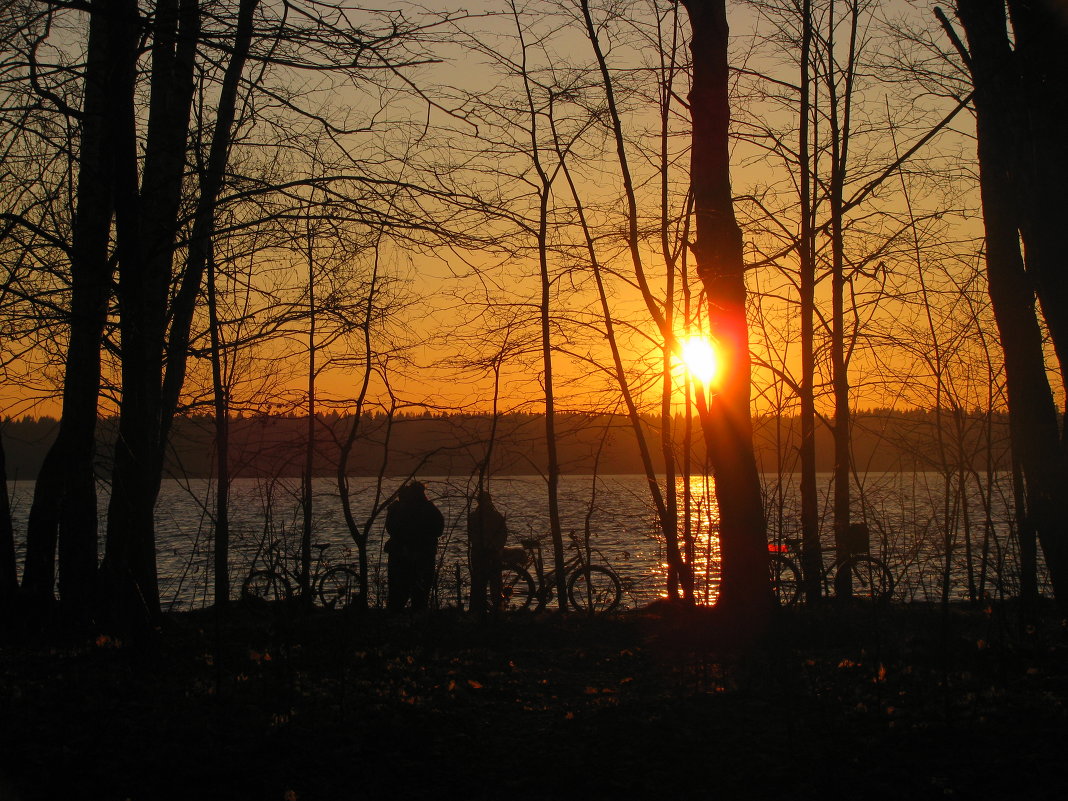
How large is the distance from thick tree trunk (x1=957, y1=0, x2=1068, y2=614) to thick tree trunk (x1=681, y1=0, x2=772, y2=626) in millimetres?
2322

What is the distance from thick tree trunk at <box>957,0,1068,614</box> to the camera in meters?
7.77

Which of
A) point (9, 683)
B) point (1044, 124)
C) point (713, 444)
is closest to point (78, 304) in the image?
point (9, 683)

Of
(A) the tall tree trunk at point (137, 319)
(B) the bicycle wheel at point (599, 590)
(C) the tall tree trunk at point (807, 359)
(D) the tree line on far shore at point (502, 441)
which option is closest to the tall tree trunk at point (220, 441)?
(D) the tree line on far shore at point (502, 441)

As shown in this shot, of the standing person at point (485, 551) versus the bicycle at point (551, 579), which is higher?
the standing person at point (485, 551)

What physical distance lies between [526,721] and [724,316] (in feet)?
13.3

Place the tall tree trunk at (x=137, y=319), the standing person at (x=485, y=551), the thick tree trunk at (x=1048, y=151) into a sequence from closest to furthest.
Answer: the tall tree trunk at (x=137, y=319) < the thick tree trunk at (x=1048, y=151) < the standing person at (x=485, y=551)

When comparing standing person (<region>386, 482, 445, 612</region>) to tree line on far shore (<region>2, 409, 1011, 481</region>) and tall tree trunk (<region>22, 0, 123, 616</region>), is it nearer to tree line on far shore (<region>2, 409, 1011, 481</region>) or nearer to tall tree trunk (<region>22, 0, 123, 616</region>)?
tree line on far shore (<region>2, 409, 1011, 481</region>)

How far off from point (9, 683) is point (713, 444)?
212 inches

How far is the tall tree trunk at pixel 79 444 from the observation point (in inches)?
275

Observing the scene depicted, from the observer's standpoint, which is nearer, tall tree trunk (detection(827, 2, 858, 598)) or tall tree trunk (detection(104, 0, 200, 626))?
tall tree trunk (detection(104, 0, 200, 626))

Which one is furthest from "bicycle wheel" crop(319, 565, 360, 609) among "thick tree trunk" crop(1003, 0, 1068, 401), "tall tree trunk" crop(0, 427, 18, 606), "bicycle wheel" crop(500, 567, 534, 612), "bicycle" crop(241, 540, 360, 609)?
"thick tree trunk" crop(1003, 0, 1068, 401)

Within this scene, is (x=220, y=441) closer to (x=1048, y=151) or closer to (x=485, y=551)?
(x=485, y=551)

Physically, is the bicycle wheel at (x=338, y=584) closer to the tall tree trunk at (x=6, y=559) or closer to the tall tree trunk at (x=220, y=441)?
the tall tree trunk at (x=220, y=441)

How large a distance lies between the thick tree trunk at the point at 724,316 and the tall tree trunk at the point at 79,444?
4749 millimetres
